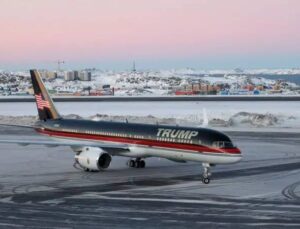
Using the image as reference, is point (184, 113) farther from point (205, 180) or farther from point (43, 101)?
point (205, 180)

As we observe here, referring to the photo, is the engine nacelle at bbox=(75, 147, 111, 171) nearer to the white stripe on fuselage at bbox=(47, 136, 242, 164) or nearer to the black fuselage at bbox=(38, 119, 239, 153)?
the white stripe on fuselage at bbox=(47, 136, 242, 164)

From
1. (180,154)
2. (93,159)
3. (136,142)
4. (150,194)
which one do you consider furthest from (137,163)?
(150,194)

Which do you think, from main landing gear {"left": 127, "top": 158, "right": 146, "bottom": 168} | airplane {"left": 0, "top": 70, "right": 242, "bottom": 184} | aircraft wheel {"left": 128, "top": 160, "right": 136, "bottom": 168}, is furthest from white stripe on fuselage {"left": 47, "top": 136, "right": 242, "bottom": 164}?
aircraft wheel {"left": 128, "top": 160, "right": 136, "bottom": 168}

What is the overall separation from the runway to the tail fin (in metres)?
3.03

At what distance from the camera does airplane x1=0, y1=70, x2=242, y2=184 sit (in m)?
30.9

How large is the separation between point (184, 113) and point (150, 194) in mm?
45967

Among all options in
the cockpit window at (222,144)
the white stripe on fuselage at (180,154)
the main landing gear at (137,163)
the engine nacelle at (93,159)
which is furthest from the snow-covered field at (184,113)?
the cockpit window at (222,144)

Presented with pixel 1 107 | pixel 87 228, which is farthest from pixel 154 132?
pixel 1 107

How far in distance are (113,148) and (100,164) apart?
142 cm

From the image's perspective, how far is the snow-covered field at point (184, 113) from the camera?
211 feet

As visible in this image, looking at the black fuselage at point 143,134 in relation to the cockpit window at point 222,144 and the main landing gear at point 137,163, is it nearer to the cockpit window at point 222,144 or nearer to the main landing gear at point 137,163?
the cockpit window at point 222,144

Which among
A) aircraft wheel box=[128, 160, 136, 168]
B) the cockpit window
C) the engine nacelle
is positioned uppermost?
the cockpit window

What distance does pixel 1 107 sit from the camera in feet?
297

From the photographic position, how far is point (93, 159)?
33312 millimetres
